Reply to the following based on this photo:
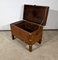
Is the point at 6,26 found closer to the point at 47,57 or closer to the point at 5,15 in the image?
the point at 5,15

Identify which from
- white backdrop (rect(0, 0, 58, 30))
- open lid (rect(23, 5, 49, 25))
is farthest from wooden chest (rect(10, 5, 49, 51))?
white backdrop (rect(0, 0, 58, 30))

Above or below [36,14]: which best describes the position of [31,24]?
below

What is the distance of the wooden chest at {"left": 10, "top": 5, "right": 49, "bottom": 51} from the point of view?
6.05 ft

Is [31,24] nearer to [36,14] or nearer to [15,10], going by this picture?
[36,14]

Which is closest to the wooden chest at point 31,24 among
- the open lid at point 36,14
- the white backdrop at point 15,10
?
the open lid at point 36,14

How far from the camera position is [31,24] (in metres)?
2.12

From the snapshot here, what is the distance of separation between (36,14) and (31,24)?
21 cm

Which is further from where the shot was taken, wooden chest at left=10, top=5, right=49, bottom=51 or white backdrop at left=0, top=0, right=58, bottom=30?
white backdrop at left=0, top=0, right=58, bottom=30

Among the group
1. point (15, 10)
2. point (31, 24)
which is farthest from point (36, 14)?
point (15, 10)

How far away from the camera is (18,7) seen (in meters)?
2.33

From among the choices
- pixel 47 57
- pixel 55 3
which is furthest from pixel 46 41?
pixel 55 3

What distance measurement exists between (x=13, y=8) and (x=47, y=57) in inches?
46.8

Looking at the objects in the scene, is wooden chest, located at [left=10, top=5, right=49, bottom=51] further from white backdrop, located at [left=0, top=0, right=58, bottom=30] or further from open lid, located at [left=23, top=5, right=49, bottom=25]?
white backdrop, located at [left=0, top=0, right=58, bottom=30]

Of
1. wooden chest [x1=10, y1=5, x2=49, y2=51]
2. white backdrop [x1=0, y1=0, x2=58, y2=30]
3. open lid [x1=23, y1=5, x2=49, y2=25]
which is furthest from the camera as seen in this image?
white backdrop [x1=0, y1=0, x2=58, y2=30]
